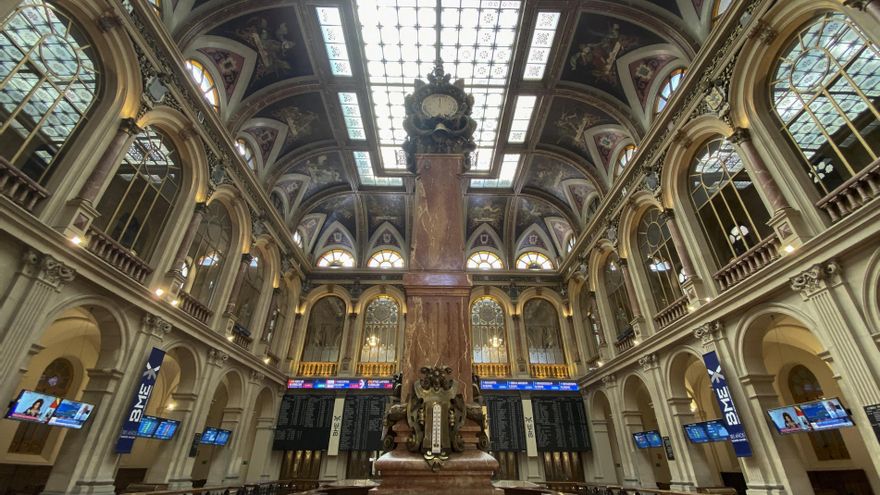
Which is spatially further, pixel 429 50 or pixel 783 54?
pixel 429 50

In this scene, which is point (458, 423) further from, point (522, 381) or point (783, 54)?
point (522, 381)

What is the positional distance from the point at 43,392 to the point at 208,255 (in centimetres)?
680

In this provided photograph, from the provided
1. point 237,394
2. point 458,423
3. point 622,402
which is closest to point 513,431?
point 622,402

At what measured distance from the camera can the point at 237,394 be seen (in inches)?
596

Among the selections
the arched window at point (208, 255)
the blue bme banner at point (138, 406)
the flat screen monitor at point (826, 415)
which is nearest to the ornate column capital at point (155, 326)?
the blue bme banner at point (138, 406)

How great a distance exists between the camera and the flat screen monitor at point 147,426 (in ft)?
32.3

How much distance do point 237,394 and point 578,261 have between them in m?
16.6

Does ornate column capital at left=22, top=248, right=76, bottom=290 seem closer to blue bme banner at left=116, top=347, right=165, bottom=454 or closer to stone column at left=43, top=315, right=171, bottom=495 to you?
stone column at left=43, top=315, right=171, bottom=495

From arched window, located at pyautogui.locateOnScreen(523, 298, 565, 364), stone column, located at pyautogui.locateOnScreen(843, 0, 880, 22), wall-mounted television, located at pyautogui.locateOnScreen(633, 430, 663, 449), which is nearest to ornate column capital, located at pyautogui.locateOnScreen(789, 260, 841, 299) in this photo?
stone column, located at pyautogui.locateOnScreen(843, 0, 880, 22)

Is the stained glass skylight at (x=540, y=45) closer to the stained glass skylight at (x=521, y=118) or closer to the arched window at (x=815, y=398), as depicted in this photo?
the stained glass skylight at (x=521, y=118)

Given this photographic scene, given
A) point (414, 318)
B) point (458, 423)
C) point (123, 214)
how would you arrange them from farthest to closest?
1. point (123, 214)
2. point (414, 318)
3. point (458, 423)

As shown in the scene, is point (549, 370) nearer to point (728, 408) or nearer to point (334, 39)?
point (728, 408)

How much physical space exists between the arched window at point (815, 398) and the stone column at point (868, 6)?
35.5 ft

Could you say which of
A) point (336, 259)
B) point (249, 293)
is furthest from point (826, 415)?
point (336, 259)
